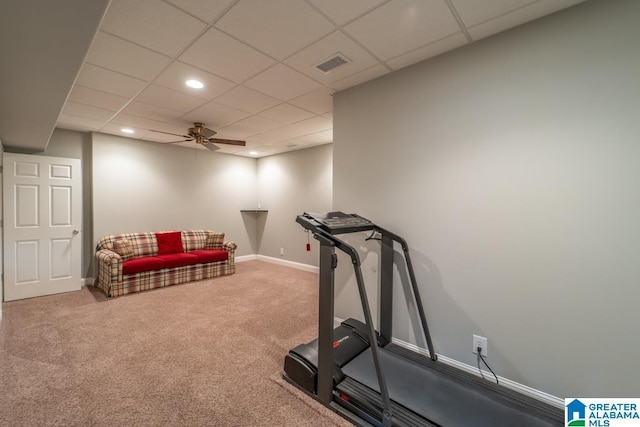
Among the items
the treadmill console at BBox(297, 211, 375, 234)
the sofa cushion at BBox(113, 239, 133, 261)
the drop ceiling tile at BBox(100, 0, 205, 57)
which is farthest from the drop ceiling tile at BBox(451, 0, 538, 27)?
the sofa cushion at BBox(113, 239, 133, 261)

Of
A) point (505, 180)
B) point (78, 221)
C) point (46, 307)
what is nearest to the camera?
point (505, 180)

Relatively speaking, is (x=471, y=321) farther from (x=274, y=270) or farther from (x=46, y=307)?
(x=46, y=307)

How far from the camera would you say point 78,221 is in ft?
14.3

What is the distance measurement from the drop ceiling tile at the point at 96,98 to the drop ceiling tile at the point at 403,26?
9.25 ft

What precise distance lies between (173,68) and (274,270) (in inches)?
165

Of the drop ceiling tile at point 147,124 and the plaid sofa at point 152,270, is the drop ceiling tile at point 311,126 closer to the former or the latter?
the drop ceiling tile at point 147,124

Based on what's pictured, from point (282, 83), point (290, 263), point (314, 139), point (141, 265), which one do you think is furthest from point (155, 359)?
point (314, 139)

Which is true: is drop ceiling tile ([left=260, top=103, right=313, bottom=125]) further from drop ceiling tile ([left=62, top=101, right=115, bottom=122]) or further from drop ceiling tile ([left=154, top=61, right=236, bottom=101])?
drop ceiling tile ([left=62, top=101, right=115, bottom=122])

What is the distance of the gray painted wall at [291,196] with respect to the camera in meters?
5.52

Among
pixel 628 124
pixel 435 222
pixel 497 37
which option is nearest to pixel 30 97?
pixel 435 222

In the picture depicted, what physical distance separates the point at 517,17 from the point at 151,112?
13.1ft

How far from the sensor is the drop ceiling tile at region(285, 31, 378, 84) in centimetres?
211

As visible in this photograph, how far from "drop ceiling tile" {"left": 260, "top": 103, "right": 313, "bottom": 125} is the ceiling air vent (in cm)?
93

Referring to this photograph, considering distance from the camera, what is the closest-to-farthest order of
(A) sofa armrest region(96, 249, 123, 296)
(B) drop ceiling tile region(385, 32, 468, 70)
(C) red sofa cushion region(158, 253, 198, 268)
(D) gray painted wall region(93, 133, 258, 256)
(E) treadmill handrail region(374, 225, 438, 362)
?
(B) drop ceiling tile region(385, 32, 468, 70), (E) treadmill handrail region(374, 225, 438, 362), (A) sofa armrest region(96, 249, 123, 296), (C) red sofa cushion region(158, 253, 198, 268), (D) gray painted wall region(93, 133, 258, 256)
